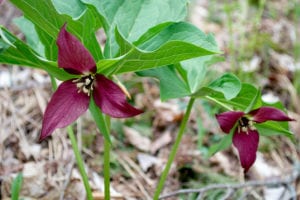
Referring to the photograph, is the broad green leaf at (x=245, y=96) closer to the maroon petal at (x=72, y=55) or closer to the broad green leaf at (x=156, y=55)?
the broad green leaf at (x=156, y=55)

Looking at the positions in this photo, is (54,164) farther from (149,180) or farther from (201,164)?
(201,164)

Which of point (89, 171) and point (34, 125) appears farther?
point (34, 125)

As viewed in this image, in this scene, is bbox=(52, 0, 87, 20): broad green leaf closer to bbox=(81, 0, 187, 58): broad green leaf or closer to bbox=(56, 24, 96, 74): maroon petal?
bbox=(81, 0, 187, 58): broad green leaf

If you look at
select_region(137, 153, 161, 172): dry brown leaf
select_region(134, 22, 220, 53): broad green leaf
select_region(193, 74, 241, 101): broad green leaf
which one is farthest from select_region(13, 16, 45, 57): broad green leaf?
select_region(137, 153, 161, 172): dry brown leaf

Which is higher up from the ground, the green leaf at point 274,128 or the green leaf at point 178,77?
the green leaf at point 178,77

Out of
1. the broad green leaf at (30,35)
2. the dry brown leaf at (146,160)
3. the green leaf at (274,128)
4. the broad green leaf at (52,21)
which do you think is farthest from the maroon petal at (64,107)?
the dry brown leaf at (146,160)

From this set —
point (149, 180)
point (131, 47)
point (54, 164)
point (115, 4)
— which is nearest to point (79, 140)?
point (54, 164)
